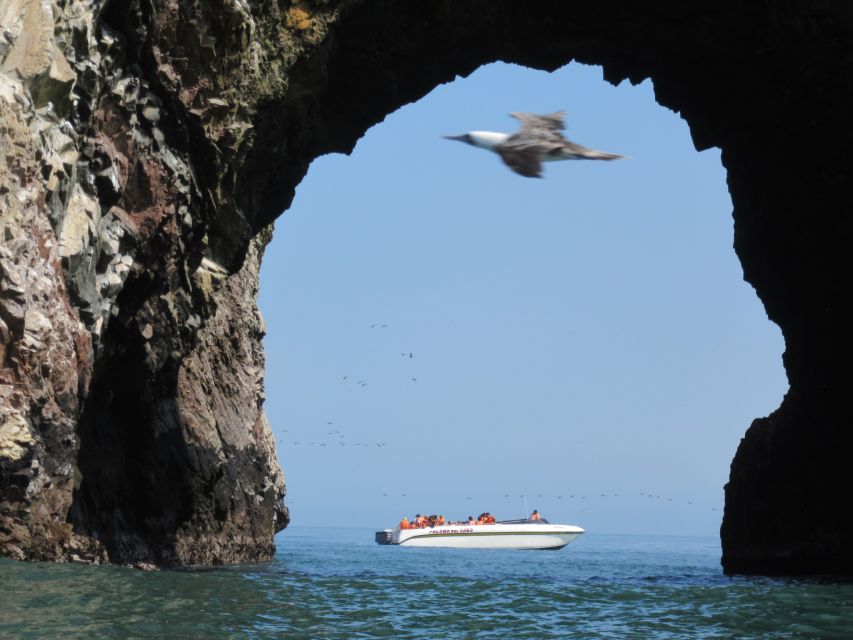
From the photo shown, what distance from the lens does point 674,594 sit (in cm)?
1958

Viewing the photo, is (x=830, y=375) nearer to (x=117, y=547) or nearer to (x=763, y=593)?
(x=763, y=593)

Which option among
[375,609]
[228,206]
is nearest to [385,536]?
[228,206]

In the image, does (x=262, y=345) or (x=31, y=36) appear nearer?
(x=31, y=36)

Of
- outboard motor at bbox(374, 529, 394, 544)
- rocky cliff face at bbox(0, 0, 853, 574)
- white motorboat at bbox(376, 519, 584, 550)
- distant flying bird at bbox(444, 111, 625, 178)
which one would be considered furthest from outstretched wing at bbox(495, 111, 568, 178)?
outboard motor at bbox(374, 529, 394, 544)

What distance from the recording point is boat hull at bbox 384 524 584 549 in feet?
209

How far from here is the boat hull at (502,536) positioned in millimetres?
63625

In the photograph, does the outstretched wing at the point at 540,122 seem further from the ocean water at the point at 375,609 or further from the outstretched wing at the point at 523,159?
the ocean water at the point at 375,609

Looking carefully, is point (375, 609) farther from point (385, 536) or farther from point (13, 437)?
point (385, 536)

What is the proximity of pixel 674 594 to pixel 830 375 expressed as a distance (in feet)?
37.3

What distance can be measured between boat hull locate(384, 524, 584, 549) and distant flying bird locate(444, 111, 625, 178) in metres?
44.5

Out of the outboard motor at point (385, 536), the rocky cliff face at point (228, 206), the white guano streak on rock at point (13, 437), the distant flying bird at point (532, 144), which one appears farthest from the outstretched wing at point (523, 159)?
the outboard motor at point (385, 536)

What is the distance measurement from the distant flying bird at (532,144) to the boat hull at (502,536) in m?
44.5

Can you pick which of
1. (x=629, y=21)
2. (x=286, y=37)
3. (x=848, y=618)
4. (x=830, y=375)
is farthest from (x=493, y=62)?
(x=848, y=618)

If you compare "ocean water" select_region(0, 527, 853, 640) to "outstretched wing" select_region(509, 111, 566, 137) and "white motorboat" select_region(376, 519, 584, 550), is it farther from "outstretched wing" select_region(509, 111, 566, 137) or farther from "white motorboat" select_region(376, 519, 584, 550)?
"white motorboat" select_region(376, 519, 584, 550)
